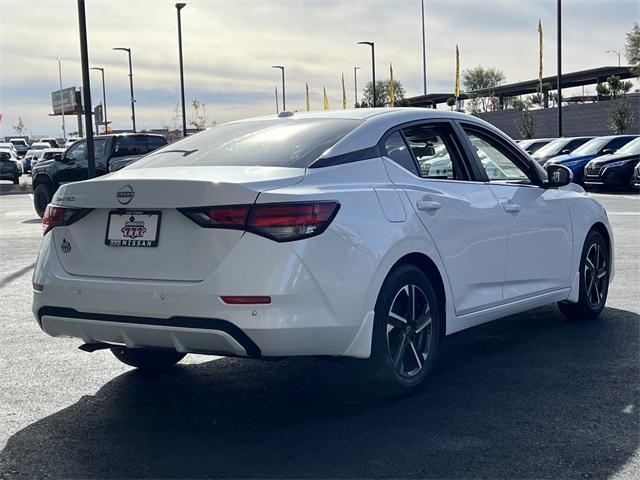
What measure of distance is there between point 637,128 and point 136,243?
2021 inches

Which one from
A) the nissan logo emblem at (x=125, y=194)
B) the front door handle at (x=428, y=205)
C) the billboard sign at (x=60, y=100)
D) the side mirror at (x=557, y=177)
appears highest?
the billboard sign at (x=60, y=100)

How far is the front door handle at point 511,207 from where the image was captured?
5980 millimetres

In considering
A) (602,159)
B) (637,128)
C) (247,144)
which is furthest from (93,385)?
(637,128)

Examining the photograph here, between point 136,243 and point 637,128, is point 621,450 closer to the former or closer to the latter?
point 136,243

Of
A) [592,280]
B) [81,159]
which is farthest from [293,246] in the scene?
[81,159]

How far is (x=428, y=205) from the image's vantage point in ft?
17.1

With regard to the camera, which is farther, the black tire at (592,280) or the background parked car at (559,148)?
the background parked car at (559,148)

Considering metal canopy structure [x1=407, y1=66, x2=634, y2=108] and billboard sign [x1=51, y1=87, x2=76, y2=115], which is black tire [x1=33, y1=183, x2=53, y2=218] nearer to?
metal canopy structure [x1=407, y1=66, x2=634, y2=108]

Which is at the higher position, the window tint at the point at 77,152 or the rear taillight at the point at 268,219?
the window tint at the point at 77,152

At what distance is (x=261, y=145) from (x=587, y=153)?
23807 mm

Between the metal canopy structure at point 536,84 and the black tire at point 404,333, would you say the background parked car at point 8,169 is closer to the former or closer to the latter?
the black tire at point 404,333

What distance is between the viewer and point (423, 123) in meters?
5.67

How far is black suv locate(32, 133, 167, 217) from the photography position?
21.4 metres

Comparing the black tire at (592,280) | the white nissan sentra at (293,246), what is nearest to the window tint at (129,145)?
the black tire at (592,280)
